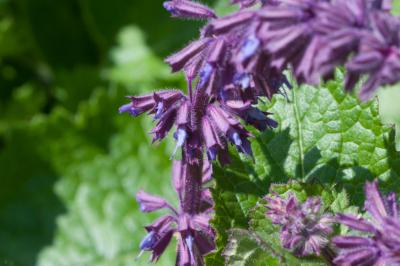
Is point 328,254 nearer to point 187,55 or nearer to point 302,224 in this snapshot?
point 302,224

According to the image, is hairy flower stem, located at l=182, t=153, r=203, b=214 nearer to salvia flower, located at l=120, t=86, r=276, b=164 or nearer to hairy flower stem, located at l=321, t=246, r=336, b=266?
salvia flower, located at l=120, t=86, r=276, b=164

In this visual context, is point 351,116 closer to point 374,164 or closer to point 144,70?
point 374,164

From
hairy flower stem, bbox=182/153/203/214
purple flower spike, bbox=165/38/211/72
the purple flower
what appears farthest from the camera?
hairy flower stem, bbox=182/153/203/214

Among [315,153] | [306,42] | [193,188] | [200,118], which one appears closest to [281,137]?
[315,153]

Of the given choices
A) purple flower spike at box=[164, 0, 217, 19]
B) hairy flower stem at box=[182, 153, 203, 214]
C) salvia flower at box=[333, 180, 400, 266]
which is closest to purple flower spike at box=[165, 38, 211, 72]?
purple flower spike at box=[164, 0, 217, 19]

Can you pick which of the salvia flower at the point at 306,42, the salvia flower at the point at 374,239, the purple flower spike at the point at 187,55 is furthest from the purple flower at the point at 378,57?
the purple flower spike at the point at 187,55

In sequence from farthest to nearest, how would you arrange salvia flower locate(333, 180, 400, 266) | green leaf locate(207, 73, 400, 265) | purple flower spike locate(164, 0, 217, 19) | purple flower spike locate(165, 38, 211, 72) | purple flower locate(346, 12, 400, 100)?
green leaf locate(207, 73, 400, 265)
purple flower spike locate(164, 0, 217, 19)
purple flower spike locate(165, 38, 211, 72)
salvia flower locate(333, 180, 400, 266)
purple flower locate(346, 12, 400, 100)

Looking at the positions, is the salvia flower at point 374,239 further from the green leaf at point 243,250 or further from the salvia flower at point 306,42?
the salvia flower at point 306,42
